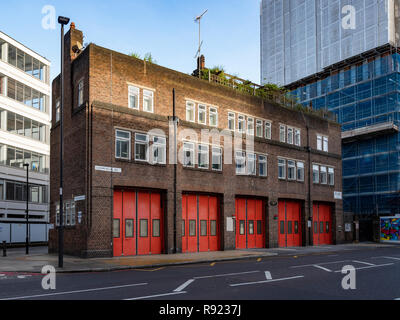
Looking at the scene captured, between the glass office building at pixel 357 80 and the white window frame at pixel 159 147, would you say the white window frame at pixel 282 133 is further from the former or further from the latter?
the white window frame at pixel 159 147

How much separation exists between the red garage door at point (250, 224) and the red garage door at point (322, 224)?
7.34 m

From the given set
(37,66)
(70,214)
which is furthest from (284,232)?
(37,66)

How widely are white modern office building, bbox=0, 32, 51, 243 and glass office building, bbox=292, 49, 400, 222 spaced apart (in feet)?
127

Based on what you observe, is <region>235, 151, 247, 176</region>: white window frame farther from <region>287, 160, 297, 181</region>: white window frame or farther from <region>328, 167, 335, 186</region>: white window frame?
<region>328, 167, 335, 186</region>: white window frame

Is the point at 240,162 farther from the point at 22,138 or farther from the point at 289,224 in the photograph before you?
the point at 22,138

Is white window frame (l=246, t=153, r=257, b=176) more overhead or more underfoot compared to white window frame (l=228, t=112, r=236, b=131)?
more underfoot

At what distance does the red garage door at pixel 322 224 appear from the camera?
127ft

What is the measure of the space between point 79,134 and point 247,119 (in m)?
13.4

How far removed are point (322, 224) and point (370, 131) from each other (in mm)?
20843

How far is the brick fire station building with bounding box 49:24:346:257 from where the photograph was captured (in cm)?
2414

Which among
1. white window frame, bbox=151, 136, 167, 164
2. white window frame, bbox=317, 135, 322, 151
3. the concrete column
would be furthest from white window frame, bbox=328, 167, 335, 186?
white window frame, bbox=151, 136, 167, 164

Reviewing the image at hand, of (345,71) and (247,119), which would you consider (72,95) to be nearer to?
(247,119)

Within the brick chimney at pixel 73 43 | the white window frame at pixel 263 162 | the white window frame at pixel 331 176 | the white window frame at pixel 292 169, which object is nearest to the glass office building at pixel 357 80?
the white window frame at pixel 331 176

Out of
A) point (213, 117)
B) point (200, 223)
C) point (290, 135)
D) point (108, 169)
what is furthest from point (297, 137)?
point (108, 169)
